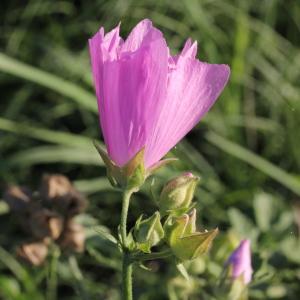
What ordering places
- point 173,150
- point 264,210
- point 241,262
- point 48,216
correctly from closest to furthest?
point 241,262 → point 48,216 → point 264,210 → point 173,150

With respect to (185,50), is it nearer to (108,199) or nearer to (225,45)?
(108,199)

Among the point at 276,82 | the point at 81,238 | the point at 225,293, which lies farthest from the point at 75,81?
the point at 225,293

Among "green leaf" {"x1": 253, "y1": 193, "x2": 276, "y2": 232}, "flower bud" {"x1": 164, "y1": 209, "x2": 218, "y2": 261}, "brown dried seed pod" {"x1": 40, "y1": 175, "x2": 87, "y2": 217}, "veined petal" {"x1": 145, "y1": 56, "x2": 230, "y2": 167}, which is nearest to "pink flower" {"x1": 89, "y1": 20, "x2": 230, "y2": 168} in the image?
"veined petal" {"x1": 145, "y1": 56, "x2": 230, "y2": 167}

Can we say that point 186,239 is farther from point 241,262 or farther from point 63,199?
point 63,199

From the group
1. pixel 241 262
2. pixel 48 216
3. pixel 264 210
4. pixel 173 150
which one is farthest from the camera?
pixel 173 150

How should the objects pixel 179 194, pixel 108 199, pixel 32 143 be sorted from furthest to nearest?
Result: 1. pixel 32 143
2. pixel 108 199
3. pixel 179 194

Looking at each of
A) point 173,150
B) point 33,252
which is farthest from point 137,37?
point 173,150
